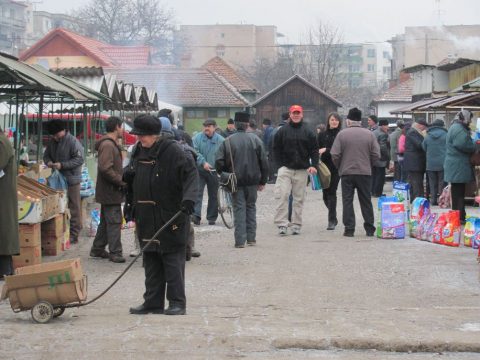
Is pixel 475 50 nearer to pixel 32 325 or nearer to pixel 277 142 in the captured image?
pixel 277 142

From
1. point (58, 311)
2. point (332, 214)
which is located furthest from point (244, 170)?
point (58, 311)

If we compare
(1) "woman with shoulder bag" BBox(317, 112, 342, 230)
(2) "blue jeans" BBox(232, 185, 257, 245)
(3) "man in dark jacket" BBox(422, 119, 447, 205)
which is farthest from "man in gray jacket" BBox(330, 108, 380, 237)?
(3) "man in dark jacket" BBox(422, 119, 447, 205)

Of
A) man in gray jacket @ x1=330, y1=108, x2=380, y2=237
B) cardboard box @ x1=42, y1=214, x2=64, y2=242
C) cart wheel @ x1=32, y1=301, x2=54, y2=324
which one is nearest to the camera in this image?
cart wheel @ x1=32, y1=301, x2=54, y2=324

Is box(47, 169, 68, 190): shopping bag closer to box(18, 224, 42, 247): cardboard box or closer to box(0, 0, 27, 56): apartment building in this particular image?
box(18, 224, 42, 247): cardboard box

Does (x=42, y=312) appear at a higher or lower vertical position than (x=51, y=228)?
lower

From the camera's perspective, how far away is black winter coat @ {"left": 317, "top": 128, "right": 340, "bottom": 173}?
1609cm

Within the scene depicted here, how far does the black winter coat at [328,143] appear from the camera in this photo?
16094 mm

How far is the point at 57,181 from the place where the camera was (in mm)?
14164

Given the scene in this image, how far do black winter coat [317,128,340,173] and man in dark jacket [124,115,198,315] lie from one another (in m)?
7.84

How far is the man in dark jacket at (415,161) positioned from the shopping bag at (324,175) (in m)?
5.15

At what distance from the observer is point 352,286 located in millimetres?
10320

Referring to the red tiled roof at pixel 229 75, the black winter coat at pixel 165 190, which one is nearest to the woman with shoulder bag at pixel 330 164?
the black winter coat at pixel 165 190

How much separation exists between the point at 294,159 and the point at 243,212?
1549 millimetres

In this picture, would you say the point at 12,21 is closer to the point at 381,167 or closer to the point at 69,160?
the point at 381,167
